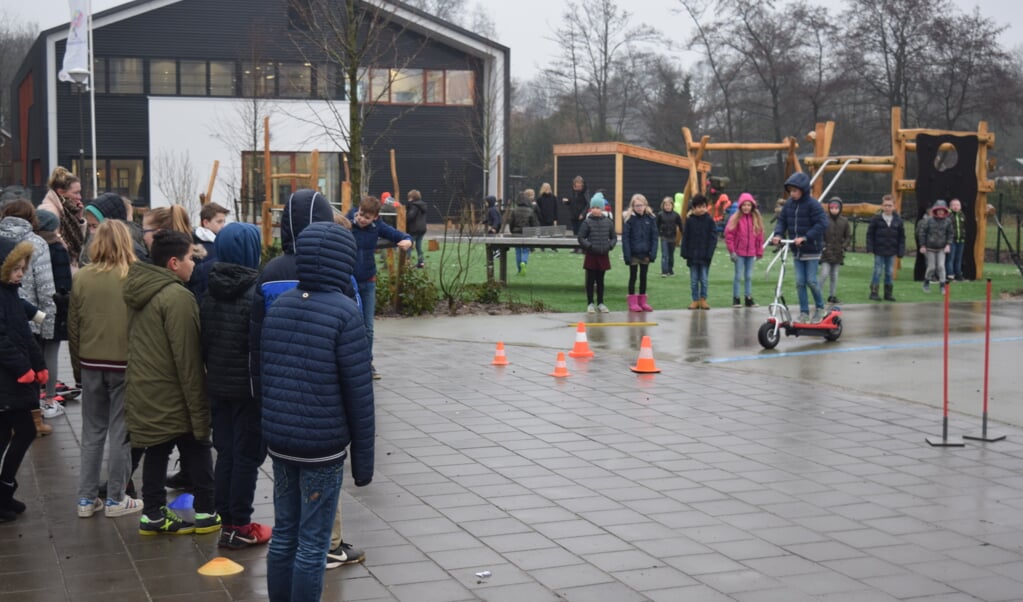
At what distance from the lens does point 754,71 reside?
58688 mm

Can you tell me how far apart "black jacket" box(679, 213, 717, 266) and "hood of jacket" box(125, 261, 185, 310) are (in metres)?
12.5

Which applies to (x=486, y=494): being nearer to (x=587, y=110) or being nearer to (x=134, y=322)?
(x=134, y=322)

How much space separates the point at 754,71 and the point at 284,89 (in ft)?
84.4

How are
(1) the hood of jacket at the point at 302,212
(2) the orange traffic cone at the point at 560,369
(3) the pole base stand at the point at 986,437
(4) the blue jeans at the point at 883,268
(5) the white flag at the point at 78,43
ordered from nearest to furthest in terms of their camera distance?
(1) the hood of jacket at the point at 302,212 → (3) the pole base stand at the point at 986,437 → (2) the orange traffic cone at the point at 560,369 → (4) the blue jeans at the point at 883,268 → (5) the white flag at the point at 78,43

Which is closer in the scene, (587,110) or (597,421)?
(597,421)

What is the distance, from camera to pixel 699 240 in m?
18.1

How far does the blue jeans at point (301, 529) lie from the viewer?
4680 millimetres

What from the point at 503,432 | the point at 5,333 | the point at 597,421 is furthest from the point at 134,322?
the point at 597,421

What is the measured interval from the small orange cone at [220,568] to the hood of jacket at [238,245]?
1534 millimetres

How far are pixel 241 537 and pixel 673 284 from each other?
691 inches

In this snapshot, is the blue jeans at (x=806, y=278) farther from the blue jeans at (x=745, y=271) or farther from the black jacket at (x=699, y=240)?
the blue jeans at (x=745, y=271)

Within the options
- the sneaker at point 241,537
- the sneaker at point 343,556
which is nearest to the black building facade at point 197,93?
the sneaker at point 241,537

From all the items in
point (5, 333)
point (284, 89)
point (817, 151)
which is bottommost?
point (5, 333)

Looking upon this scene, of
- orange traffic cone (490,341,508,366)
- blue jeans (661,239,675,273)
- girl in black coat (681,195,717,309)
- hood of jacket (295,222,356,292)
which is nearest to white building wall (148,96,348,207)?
blue jeans (661,239,675,273)
